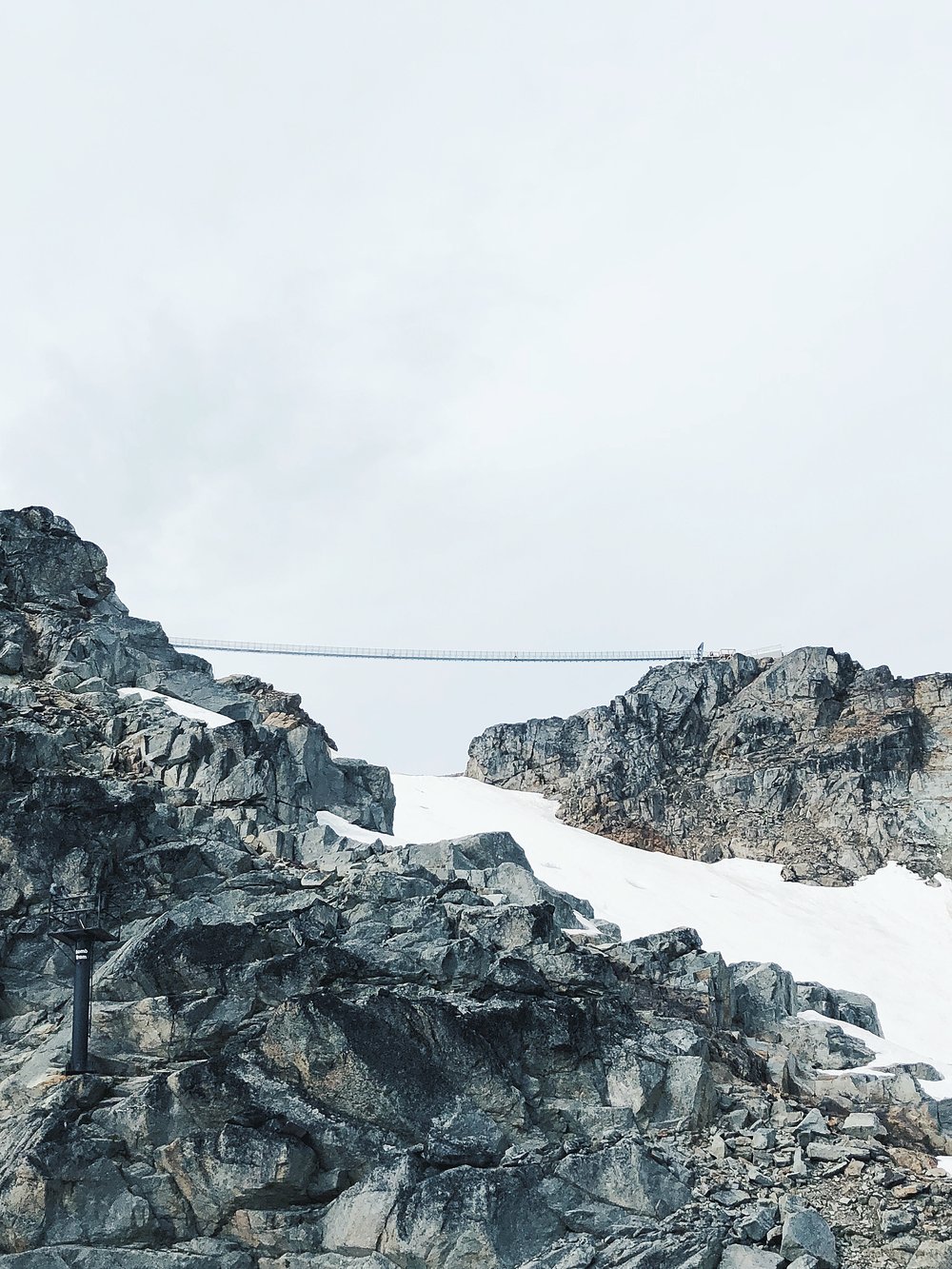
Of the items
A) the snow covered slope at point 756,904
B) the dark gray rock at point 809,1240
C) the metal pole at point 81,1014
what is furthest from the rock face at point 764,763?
the metal pole at point 81,1014

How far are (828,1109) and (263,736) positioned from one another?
52.3 feet

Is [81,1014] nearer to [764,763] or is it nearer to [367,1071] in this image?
[367,1071]

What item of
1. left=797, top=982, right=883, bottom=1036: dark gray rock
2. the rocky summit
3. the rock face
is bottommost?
left=797, top=982, right=883, bottom=1036: dark gray rock

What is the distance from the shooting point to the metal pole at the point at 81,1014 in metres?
15.9

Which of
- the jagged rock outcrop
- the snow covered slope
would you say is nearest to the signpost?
the jagged rock outcrop

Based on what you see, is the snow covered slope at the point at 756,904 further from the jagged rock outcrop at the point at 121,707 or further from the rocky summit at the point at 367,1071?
the rocky summit at the point at 367,1071

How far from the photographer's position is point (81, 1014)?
15992mm

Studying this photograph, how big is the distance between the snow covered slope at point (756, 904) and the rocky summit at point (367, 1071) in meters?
9.59

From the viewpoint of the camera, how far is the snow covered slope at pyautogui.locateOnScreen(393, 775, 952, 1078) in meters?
36.7

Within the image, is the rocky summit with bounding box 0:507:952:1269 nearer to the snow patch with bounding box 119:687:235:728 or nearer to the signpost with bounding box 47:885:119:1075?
the signpost with bounding box 47:885:119:1075

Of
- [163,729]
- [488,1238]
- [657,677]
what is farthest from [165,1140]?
[657,677]

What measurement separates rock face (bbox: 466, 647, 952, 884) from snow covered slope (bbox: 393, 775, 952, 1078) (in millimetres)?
2328

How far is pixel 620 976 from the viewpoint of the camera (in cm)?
2355

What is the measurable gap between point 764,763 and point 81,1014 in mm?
52087
